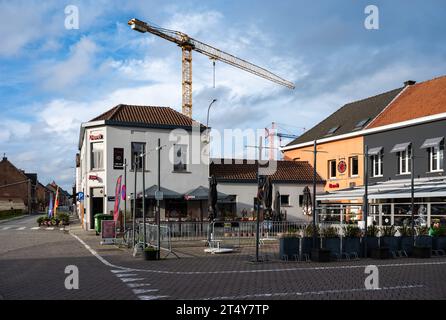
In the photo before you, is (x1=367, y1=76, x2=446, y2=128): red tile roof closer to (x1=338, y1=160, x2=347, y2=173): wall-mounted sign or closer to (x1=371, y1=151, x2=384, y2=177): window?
(x1=371, y1=151, x2=384, y2=177): window

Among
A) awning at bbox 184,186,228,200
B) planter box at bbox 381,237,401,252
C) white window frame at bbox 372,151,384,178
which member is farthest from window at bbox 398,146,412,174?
planter box at bbox 381,237,401,252

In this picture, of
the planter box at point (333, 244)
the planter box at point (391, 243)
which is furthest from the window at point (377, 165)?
the planter box at point (333, 244)

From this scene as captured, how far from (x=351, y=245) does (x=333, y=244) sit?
790mm

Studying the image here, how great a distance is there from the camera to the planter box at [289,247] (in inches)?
686

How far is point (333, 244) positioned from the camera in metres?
18.0

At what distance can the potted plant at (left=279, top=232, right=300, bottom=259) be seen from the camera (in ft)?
57.2

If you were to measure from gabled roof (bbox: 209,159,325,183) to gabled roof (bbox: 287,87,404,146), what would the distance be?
2989 mm

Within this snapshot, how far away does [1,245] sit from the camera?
24.3 metres

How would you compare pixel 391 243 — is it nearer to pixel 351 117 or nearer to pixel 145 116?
pixel 145 116

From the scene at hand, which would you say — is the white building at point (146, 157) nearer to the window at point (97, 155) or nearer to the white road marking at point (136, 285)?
the window at point (97, 155)

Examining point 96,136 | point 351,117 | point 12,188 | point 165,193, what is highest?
point 351,117

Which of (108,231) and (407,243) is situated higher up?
(108,231)

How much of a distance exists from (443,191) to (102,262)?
16.6 metres

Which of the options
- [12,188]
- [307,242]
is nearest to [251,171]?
[307,242]
